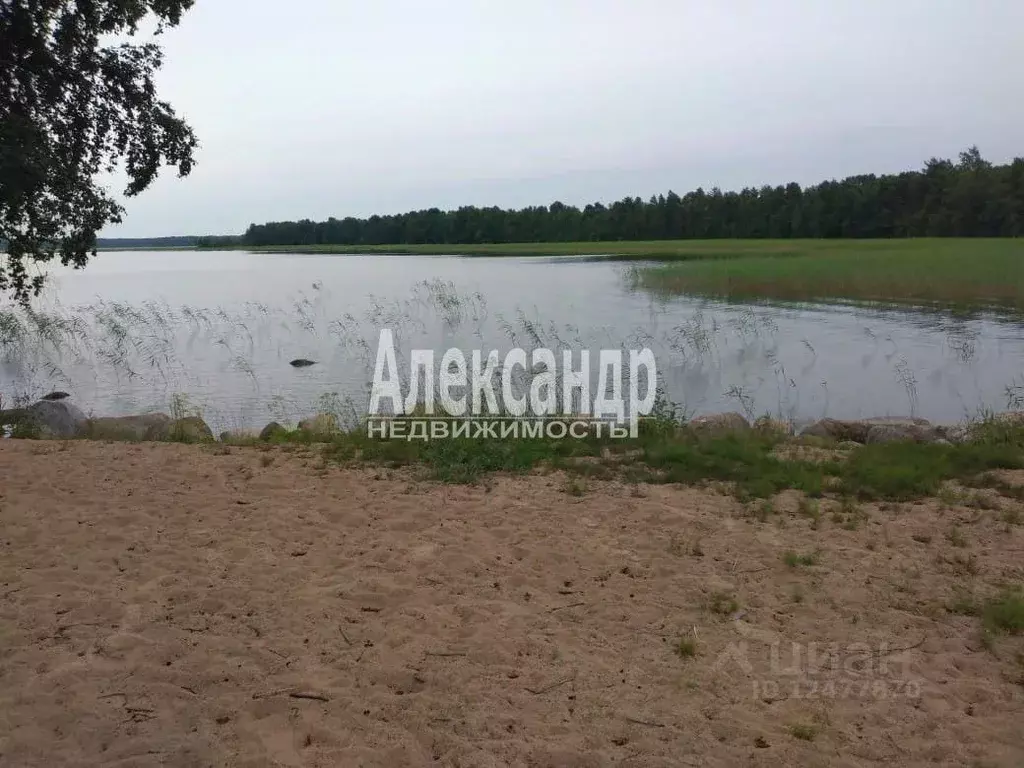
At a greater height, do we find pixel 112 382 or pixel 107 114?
pixel 107 114

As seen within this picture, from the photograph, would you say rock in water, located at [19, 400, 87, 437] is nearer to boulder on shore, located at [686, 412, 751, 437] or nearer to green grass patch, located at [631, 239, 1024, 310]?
boulder on shore, located at [686, 412, 751, 437]

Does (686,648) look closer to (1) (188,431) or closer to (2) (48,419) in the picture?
(1) (188,431)

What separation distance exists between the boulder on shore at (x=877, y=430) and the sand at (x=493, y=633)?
2898 millimetres

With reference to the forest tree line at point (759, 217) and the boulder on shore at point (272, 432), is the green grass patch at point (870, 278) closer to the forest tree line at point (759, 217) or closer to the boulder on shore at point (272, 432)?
the boulder on shore at point (272, 432)

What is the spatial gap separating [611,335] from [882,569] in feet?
44.9

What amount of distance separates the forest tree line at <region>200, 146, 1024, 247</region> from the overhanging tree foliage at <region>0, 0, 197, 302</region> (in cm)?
6105

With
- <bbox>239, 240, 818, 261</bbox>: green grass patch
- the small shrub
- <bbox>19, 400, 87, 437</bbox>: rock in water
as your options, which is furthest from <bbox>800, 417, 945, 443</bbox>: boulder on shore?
<bbox>239, 240, 818, 261</bbox>: green grass patch

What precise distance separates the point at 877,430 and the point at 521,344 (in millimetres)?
9234

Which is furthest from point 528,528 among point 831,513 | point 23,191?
point 23,191

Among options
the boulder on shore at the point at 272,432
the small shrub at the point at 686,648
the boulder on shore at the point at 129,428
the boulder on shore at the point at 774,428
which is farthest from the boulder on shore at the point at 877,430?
the boulder on shore at the point at 129,428

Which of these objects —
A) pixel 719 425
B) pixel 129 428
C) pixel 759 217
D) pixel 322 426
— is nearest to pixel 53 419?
pixel 129 428

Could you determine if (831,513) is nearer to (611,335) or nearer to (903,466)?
(903,466)

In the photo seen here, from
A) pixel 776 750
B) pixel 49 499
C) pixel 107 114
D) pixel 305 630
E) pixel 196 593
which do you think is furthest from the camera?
pixel 107 114

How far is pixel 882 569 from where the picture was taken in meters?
4.90
